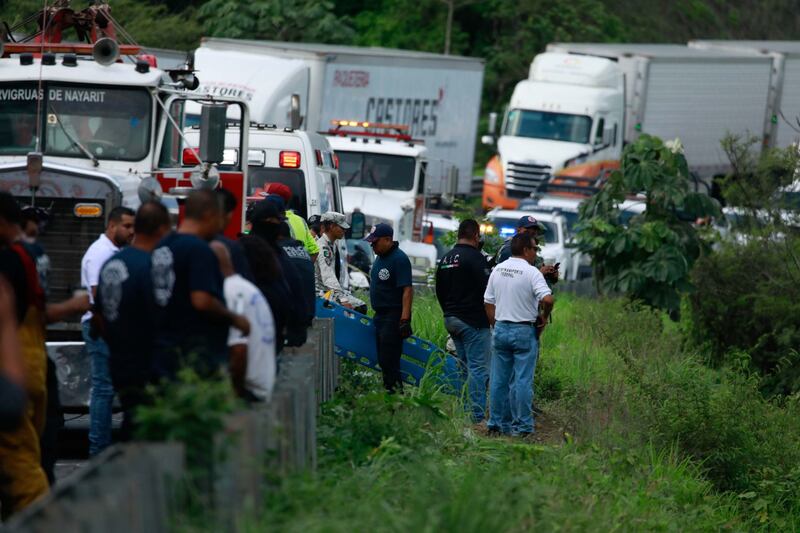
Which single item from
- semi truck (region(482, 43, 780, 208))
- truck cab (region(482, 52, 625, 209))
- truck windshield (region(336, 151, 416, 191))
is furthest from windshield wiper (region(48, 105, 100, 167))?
truck cab (region(482, 52, 625, 209))

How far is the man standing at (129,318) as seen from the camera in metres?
7.89

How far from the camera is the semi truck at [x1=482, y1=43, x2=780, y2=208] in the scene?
38.4 meters

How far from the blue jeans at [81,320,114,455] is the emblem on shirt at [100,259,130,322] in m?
1.92

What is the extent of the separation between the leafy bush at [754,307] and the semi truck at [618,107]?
14.7 meters

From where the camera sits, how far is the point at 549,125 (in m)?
38.8

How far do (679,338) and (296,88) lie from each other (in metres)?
7.75

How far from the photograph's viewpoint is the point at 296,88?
979 inches

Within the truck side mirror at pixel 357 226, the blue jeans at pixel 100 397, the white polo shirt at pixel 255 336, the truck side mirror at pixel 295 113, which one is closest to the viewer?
the white polo shirt at pixel 255 336

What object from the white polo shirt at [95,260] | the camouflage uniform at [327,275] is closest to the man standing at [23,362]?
the white polo shirt at [95,260]

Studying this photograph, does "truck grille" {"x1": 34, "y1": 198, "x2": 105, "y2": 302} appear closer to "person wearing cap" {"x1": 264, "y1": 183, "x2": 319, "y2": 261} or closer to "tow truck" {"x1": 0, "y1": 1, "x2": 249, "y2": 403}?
"tow truck" {"x1": 0, "y1": 1, "x2": 249, "y2": 403}

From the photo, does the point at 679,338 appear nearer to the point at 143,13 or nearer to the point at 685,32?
the point at 143,13

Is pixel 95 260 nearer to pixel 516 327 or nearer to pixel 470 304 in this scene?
pixel 516 327

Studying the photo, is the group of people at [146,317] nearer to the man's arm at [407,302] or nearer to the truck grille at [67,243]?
the truck grille at [67,243]

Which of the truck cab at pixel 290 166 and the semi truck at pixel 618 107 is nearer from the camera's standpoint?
the truck cab at pixel 290 166
